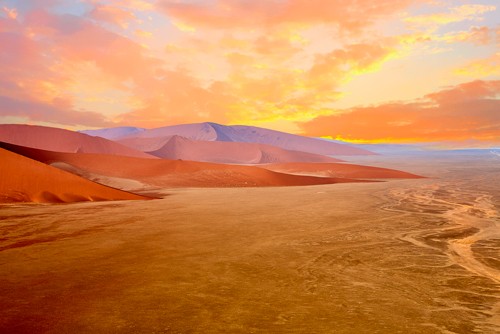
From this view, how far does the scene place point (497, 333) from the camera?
13.1 feet

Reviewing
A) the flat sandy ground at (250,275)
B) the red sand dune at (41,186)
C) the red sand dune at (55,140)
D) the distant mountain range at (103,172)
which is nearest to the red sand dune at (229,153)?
the red sand dune at (55,140)

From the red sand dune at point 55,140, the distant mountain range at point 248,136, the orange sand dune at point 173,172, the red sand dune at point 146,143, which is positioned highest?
the distant mountain range at point 248,136

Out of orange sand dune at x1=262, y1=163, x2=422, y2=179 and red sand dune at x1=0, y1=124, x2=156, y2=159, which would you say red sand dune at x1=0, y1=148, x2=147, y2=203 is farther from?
red sand dune at x1=0, y1=124, x2=156, y2=159

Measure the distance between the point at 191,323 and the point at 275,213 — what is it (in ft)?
31.9

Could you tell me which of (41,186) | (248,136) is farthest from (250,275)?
(248,136)

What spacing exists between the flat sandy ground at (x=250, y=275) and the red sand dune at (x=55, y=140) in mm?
55788

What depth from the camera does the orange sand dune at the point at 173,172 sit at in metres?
31.1

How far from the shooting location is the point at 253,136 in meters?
195

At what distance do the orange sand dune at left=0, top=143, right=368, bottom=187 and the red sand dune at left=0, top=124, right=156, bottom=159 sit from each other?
2975cm

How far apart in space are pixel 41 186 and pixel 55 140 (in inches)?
2074

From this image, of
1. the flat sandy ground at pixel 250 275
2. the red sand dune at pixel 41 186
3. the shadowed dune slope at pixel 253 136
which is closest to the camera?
the flat sandy ground at pixel 250 275

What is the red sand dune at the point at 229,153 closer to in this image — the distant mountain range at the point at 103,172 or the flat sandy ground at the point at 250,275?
the distant mountain range at the point at 103,172

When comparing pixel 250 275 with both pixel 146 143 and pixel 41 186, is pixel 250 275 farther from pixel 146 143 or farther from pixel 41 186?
pixel 146 143

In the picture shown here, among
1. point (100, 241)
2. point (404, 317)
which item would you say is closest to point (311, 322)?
point (404, 317)
